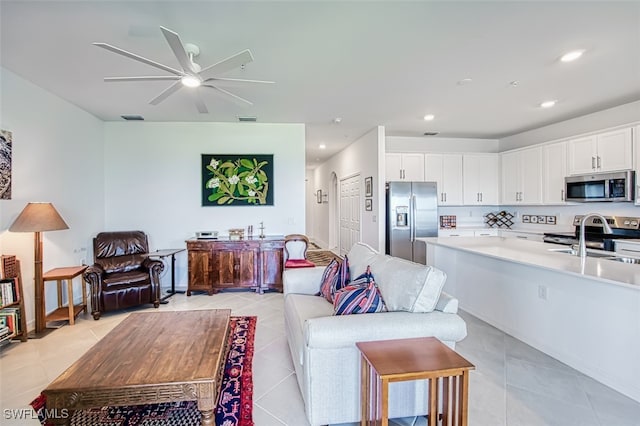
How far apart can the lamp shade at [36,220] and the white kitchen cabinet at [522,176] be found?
728cm

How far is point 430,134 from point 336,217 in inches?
162

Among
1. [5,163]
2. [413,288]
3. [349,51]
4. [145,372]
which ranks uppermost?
[349,51]

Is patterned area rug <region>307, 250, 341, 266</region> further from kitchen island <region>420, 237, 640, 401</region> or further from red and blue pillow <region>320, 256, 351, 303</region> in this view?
red and blue pillow <region>320, 256, 351, 303</region>

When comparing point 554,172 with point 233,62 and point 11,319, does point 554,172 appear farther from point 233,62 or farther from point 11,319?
point 11,319

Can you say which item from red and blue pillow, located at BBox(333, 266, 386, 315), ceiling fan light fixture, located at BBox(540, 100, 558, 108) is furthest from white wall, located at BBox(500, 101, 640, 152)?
red and blue pillow, located at BBox(333, 266, 386, 315)

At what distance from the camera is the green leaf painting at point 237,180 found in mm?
5285

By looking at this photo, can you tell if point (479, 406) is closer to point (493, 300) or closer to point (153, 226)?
point (493, 300)

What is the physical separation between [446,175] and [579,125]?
223cm

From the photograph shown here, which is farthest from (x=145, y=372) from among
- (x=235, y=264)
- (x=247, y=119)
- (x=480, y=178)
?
(x=480, y=178)

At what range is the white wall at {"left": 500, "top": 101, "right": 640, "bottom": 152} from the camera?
445cm

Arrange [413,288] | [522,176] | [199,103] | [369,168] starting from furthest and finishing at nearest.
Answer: [369,168], [522,176], [199,103], [413,288]

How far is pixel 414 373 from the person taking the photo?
4.59 ft

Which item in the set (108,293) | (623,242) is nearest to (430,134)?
(623,242)

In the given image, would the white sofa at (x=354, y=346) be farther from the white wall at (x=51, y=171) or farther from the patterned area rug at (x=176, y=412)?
the white wall at (x=51, y=171)
